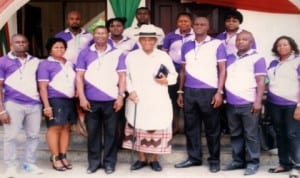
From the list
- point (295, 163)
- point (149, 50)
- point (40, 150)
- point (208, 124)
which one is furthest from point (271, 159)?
point (40, 150)

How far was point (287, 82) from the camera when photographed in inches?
204

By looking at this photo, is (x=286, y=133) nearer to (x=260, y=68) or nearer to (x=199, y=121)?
(x=260, y=68)

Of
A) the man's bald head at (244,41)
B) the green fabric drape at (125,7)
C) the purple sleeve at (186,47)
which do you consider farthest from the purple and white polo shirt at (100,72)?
the green fabric drape at (125,7)

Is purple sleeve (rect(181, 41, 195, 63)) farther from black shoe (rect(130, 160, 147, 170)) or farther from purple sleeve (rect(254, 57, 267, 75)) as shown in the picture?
black shoe (rect(130, 160, 147, 170))

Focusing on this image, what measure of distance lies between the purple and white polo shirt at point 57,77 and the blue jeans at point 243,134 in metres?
1.72

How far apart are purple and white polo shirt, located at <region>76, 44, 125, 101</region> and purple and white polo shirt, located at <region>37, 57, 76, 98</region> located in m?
0.14

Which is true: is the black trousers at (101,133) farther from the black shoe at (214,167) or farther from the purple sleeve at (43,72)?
the black shoe at (214,167)

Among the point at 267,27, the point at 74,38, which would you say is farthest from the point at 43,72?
the point at 267,27

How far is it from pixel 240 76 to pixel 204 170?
116 cm

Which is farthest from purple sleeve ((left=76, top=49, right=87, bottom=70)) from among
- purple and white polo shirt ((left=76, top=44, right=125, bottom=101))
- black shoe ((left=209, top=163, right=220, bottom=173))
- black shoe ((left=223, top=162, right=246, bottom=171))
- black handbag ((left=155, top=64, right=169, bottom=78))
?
black shoe ((left=223, top=162, right=246, bottom=171))

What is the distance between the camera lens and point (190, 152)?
18.6 ft

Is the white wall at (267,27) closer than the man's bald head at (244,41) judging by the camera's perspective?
No

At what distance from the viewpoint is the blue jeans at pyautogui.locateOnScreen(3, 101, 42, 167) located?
5.19 m

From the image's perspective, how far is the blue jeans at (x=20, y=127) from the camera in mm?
5191
